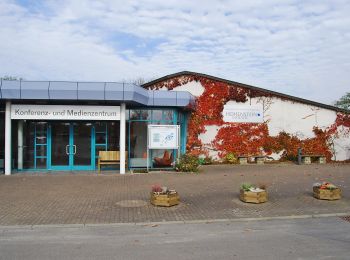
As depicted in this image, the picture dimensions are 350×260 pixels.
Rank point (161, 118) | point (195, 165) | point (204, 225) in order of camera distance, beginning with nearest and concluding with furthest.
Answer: point (204, 225) → point (195, 165) → point (161, 118)

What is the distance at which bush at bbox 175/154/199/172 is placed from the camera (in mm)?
18234

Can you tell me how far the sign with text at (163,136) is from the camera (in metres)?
18.3

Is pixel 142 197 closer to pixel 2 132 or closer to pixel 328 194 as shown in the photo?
pixel 328 194

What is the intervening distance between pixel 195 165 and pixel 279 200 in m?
7.42

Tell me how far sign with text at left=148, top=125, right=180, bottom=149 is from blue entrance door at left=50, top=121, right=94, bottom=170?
2.93m

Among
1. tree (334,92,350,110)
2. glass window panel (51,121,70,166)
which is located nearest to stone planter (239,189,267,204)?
glass window panel (51,121,70,166)

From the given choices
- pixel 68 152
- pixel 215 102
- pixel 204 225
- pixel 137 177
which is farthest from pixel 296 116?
pixel 204 225

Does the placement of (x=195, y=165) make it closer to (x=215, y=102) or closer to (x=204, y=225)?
(x=215, y=102)

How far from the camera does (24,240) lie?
291 inches

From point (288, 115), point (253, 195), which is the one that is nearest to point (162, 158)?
point (288, 115)

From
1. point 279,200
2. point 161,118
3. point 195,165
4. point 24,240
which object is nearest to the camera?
point 24,240

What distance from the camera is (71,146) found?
18.9 metres

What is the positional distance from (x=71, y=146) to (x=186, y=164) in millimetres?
5242

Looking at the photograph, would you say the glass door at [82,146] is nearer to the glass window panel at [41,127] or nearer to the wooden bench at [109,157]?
the wooden bench at [109,157]
